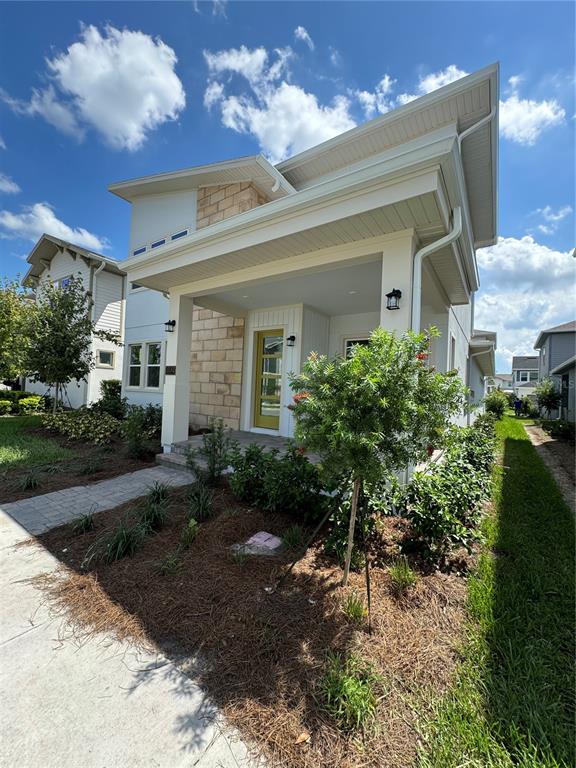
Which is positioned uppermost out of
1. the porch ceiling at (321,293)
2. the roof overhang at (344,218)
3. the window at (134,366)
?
→ the roof overhang at (344,218)

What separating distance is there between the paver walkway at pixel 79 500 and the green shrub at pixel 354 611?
326 centimetres

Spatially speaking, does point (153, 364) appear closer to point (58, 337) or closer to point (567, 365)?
point (58, 337)

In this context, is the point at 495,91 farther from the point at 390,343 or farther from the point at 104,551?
the point at 104,551

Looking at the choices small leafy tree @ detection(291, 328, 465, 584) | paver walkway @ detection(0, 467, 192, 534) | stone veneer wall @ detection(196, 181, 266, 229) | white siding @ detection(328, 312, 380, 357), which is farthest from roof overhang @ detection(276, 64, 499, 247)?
paver walkway @ detection(0, 467, 192, 534)

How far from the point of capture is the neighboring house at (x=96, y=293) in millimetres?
14289

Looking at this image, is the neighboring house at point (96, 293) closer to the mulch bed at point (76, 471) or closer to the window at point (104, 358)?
the window at point (104, 358)

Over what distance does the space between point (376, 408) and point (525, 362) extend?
53821mm

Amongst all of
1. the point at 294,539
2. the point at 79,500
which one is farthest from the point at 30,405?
the point at 294,539

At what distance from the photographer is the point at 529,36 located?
5422 millimetres

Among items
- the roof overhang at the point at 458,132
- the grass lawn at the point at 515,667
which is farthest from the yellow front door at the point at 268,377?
the grass lawn at the point at 515,667

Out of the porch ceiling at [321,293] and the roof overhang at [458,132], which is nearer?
the porch ceiling at [321,293]

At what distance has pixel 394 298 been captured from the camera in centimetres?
386

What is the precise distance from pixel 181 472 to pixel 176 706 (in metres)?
4.21

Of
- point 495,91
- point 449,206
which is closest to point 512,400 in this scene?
point 495,91
